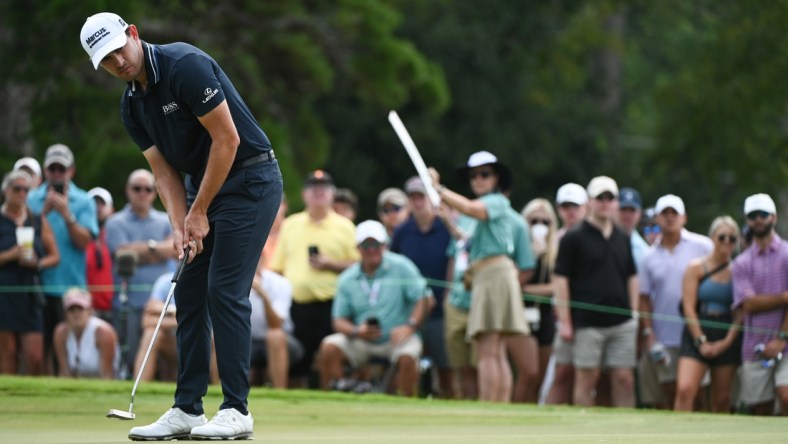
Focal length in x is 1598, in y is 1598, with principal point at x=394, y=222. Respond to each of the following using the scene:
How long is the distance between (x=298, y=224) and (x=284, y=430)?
6356mm

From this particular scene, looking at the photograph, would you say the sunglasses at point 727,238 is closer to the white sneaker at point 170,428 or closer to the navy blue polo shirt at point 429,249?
the navy blue polo shirt at point 429,249

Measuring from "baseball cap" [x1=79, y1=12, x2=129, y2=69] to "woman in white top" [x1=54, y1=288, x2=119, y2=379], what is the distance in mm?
6352

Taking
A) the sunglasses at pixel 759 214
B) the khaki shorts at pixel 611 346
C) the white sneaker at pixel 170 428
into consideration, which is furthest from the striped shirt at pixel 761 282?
the white sneaker at pixel 170 428

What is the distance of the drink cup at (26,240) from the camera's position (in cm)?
1327

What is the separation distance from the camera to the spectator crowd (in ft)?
40.6

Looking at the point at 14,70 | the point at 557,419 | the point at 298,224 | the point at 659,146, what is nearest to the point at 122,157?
the point at 14,70

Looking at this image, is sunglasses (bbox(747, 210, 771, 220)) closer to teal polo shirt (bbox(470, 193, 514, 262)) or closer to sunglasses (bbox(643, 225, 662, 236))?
teal polo shirt (bbox(470, 193, 514, 262))

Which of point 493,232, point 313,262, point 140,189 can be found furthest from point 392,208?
point 493,232

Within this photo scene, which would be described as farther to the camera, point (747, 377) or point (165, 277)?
point (165, 277)

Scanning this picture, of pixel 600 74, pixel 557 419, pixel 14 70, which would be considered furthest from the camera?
pixel 600 74

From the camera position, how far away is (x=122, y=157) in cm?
2098

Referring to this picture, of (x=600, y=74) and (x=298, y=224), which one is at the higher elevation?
(x=600, y=74)

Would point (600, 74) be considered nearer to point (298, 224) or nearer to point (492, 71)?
point (492, 71)

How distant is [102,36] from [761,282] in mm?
6404
